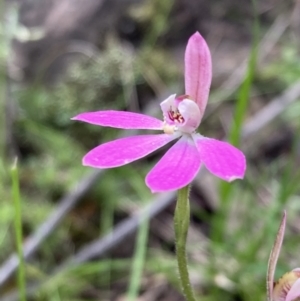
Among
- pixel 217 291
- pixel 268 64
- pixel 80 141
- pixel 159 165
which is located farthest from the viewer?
pixel 268 64

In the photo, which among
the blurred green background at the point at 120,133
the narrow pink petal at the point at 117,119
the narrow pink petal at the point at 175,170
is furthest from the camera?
the blurred green background at the point at 120,133

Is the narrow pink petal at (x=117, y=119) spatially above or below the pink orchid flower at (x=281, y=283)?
above

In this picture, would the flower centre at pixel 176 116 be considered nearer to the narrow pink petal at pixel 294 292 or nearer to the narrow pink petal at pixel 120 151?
the narrow pink petal at pixel 120 151

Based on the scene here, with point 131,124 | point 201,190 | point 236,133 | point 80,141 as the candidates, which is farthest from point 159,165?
point 80,141

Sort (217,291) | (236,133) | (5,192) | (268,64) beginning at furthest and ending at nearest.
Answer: (268,64), (5,192), (217,291), (236,133)

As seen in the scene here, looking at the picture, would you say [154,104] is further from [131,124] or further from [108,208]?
[131,124]

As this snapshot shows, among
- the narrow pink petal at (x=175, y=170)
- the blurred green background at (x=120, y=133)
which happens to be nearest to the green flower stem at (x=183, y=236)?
the narrow pink petal at (x=175, y=170)

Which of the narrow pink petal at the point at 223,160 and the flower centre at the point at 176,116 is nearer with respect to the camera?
the narrow pink petal at the point at 223,160

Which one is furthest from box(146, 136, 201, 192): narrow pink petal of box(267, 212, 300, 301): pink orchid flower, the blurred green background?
the blurred green background

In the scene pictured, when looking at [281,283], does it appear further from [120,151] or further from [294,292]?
[120,151]
